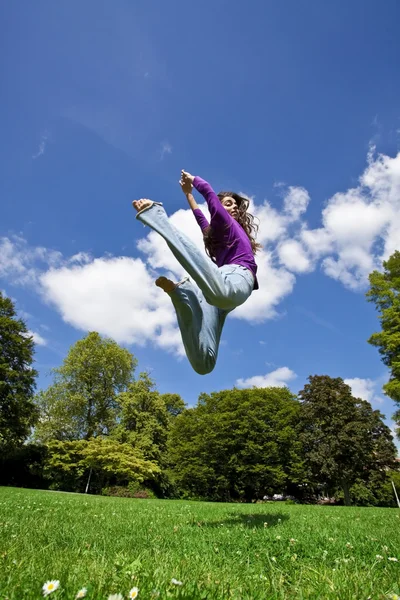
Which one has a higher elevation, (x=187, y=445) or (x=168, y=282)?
(x=187, y=445)

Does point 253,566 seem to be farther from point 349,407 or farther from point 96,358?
point 96,358

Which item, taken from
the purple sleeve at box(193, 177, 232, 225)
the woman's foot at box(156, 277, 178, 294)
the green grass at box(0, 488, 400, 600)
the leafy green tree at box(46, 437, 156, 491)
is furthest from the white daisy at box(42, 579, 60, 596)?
the leafy green tree at box(46, 437, 156, 491)

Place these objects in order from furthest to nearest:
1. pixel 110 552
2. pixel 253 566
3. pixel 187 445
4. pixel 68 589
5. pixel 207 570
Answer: pixel 187 445 → pixel 110 552 → pixel 253 566 → pixel 207 570 → pixel 68 589

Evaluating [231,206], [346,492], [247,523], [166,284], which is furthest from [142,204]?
[346,492]

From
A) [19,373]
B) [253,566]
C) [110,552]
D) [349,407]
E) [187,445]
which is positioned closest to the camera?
[253,566]

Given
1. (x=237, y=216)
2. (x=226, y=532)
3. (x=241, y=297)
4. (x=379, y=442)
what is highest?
(x=379, y=442)

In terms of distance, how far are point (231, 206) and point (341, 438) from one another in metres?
32.2

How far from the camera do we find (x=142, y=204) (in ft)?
10.8

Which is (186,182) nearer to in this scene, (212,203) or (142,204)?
(212,203)

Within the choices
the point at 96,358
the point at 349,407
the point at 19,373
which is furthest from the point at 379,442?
the point at 19,373

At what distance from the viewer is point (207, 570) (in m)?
2.70

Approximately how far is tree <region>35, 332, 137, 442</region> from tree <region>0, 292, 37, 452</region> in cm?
571

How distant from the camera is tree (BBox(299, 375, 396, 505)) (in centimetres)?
3161

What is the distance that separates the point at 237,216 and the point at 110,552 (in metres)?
3.64
